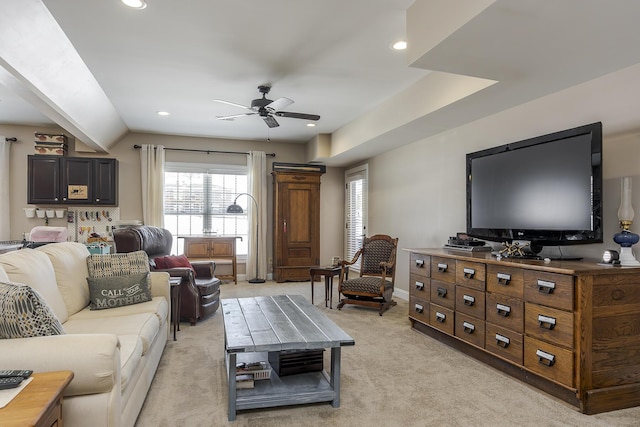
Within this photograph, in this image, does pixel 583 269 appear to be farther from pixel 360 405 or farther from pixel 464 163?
pixel 464 163

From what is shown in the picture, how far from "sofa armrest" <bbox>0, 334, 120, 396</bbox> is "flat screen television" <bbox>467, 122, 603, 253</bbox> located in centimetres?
310

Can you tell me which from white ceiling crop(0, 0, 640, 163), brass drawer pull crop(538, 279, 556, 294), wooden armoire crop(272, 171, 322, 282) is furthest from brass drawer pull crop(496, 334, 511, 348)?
wooden armoire crop(272, 171, 322, 282)

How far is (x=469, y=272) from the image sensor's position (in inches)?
130

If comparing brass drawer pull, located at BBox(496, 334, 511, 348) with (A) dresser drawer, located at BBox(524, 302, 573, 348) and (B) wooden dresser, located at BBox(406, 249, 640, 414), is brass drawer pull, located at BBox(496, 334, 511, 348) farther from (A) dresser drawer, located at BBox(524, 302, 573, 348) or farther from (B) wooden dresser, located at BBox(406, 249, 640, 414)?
(A) dresser drawer, located at BBox(524, 302, 573, 348)

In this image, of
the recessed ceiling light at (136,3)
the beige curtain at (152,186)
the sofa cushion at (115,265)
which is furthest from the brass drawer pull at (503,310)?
the beige curtain at (152,186)

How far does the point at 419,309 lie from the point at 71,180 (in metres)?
5.64

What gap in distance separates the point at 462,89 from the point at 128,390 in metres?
3.41

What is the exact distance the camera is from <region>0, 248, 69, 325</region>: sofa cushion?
2229mm

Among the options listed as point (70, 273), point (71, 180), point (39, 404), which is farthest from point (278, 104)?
point (71, 180)

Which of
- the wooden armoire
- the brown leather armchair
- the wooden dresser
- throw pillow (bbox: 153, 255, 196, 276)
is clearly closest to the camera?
the wooden dresser

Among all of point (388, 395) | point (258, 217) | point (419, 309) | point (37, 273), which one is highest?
point (258, 217)

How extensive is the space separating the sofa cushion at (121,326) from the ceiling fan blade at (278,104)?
96.3 inches

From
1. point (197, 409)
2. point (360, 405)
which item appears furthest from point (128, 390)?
point (360, 405)

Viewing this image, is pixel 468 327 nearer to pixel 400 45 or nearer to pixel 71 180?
pixel 400 45
